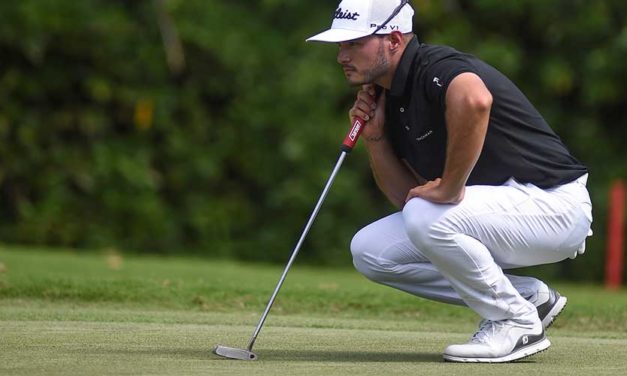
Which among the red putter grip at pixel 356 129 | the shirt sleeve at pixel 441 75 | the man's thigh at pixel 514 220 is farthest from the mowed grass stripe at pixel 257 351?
the shirt sleeve at pixel 441 75

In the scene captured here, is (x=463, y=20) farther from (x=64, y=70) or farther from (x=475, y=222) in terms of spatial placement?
(x=475, y=222)

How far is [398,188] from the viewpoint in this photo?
17.6ft

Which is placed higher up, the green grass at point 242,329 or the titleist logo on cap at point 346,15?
the titleist logo on cap at point 346,15

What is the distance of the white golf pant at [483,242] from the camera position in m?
4.95

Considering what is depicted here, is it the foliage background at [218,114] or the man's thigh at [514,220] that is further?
the foliage background at [218,114]

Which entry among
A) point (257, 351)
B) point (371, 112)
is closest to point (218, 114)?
point (371, 112)

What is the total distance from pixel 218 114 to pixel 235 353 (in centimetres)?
1074

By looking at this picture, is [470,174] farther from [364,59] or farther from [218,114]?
[218,114]

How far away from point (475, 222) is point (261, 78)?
1046cm

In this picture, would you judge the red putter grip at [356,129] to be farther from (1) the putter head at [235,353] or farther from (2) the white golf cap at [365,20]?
(1) the putter head at [235,353]

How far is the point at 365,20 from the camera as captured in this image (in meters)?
5.02

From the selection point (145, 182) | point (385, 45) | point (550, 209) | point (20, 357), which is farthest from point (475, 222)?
point (145, 182)

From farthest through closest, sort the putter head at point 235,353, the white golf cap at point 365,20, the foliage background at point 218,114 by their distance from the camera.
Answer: the foliage background at point 218,114 → the white golf cap at point 365,20 → the putter head at point 235,353

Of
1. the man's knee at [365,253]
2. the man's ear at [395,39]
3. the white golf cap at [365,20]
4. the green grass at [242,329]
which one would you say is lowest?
the green grass at [242,329]
